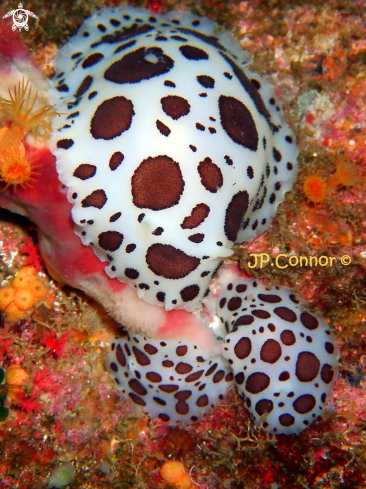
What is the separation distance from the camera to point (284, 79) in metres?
4.39

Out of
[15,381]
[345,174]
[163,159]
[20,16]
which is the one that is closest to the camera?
[163,159]

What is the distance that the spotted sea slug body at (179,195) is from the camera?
3.23m

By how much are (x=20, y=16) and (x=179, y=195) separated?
2.76 metres

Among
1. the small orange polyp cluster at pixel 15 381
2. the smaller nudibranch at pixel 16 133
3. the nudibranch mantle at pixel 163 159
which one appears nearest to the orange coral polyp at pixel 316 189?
the nudibranch mantle at pixel 163 159

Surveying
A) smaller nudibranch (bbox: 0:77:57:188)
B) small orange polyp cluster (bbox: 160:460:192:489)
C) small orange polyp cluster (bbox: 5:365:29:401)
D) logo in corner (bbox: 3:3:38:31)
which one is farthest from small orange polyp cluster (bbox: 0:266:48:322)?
logo in corner (bbox: 3:3:38:31)

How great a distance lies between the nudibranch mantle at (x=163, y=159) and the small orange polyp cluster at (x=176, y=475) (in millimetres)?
1978

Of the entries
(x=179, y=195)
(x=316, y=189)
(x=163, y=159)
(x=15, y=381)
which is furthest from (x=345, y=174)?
(x=15, y=381)

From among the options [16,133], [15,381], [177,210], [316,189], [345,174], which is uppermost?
[345,174]

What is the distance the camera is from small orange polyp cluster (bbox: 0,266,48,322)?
4059 mm

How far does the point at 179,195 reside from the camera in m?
3.21

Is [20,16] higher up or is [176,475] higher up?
[20,16]

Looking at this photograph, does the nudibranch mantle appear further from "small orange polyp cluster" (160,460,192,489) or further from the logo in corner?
"small orange polyp cluster" (160,460,192,489)

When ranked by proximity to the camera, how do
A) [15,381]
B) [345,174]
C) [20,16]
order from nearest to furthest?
[345,174] < [20,16] < [15,381]

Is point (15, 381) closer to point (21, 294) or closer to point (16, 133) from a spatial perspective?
point (21, 294)
